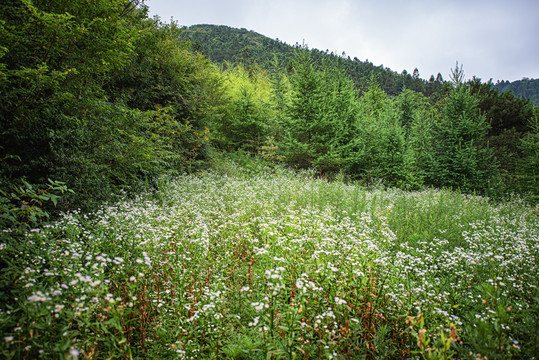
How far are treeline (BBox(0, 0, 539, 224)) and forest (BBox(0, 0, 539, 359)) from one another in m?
0.06

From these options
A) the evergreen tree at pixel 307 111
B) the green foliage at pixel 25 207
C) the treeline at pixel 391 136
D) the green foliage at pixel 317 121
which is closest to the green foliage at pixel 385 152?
the treeline at pixel 391 136

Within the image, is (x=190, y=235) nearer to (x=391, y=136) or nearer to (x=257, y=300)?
(x=257, y=300)

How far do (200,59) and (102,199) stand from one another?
10092 mm

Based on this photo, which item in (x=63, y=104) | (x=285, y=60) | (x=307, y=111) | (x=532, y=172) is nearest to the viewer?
(x=63, y=104)

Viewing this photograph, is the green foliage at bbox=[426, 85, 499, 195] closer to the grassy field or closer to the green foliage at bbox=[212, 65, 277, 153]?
the grassy field

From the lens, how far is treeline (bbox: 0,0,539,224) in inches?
169

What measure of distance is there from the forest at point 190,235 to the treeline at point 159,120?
2.4 inches

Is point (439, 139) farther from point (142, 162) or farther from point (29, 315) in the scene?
point (29, 315)

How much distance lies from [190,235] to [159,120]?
6.70m

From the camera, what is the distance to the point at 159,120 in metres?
9.11

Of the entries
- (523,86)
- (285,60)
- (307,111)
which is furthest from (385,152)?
(523,86)

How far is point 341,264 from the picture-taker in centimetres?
281

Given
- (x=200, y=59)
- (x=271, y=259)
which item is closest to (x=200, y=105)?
(x=200, y=59)

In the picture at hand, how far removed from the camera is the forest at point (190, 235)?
2.00 metres
